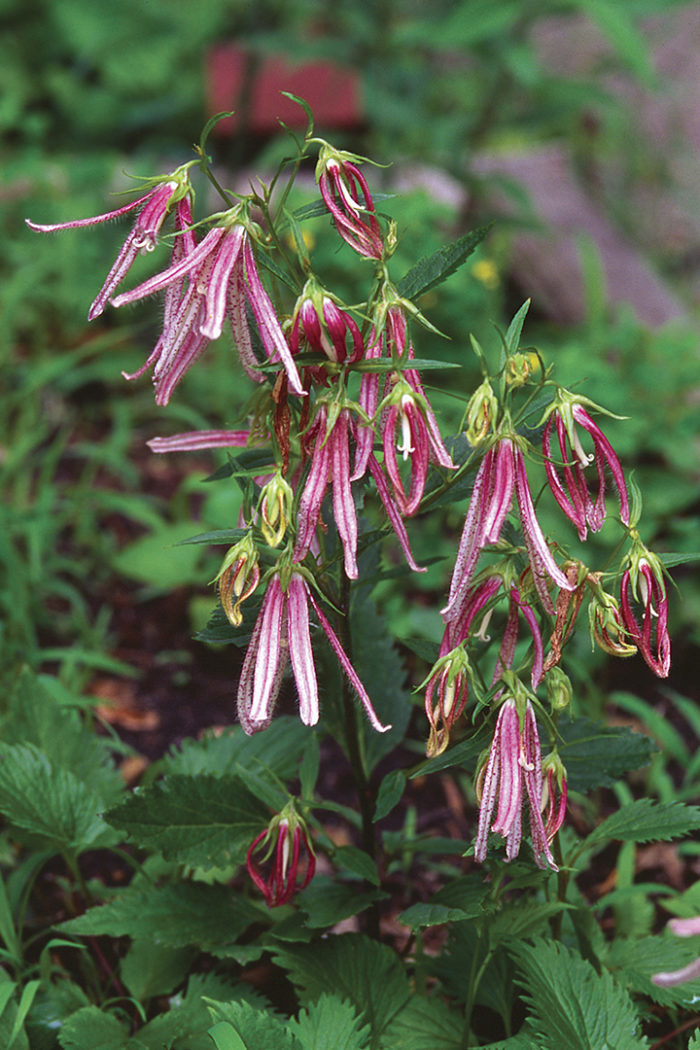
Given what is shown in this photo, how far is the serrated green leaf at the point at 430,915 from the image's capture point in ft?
3.69

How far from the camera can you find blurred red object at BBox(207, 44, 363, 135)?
4441 mm

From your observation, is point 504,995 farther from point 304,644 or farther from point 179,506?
point 179,506

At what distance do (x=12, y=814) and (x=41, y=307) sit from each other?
2.28 metres

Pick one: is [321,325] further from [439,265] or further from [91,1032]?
[91,1032]

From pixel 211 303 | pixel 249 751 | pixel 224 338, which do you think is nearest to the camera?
pixel 211 303

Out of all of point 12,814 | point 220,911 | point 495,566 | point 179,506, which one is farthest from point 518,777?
point 179,506

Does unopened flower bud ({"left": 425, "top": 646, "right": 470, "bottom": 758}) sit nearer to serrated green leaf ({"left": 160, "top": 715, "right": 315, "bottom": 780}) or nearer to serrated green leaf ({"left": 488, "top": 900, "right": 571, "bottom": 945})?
serrated green leaf ({"left": 488, "top": 900, "right": 571, "bottom": 945})

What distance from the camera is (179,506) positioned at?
2.57m

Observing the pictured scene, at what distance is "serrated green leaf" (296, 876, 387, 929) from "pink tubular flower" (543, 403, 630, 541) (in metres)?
0.56

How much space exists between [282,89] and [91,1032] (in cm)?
398

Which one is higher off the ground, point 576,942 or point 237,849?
point 237,849

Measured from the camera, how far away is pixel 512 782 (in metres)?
1.06

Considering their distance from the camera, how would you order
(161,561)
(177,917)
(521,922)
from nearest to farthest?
1. (521,922)
2. (177,917)
3. (161,561)

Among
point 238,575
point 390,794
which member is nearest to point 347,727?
point 390,794
